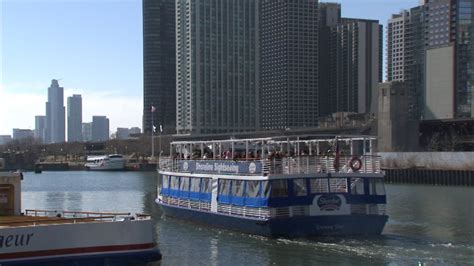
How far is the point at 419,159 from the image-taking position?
10794 cm

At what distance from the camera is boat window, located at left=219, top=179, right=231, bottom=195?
125 feet

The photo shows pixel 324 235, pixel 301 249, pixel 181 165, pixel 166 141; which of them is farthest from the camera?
pixel 166 141

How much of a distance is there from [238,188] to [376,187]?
7.08 m

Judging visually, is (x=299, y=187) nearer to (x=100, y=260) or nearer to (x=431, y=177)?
(x=100, y=260)

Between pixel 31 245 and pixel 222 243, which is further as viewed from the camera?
pixel 222 243

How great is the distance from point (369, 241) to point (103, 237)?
14.1 meters

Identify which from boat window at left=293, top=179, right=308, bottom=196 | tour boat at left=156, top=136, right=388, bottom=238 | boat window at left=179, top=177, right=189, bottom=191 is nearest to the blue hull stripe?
tour boat at left=156, top=136, right=388, bottom=238

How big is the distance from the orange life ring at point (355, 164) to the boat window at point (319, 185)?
156cm

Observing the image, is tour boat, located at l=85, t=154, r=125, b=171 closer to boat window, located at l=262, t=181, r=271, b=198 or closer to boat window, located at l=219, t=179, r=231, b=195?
boat window, located at l=219, t=179, r=231, b=195

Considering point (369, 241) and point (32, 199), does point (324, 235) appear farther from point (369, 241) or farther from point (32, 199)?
point (32, 199)

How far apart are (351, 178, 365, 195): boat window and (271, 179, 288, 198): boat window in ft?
10.9

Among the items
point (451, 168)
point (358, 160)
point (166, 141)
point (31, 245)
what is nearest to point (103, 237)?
point (31, 245)

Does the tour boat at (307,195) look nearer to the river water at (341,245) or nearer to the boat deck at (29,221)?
the river water at (341,245)

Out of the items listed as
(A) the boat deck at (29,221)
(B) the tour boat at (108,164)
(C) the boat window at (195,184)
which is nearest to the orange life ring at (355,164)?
(C) the boat window at (195,184)
